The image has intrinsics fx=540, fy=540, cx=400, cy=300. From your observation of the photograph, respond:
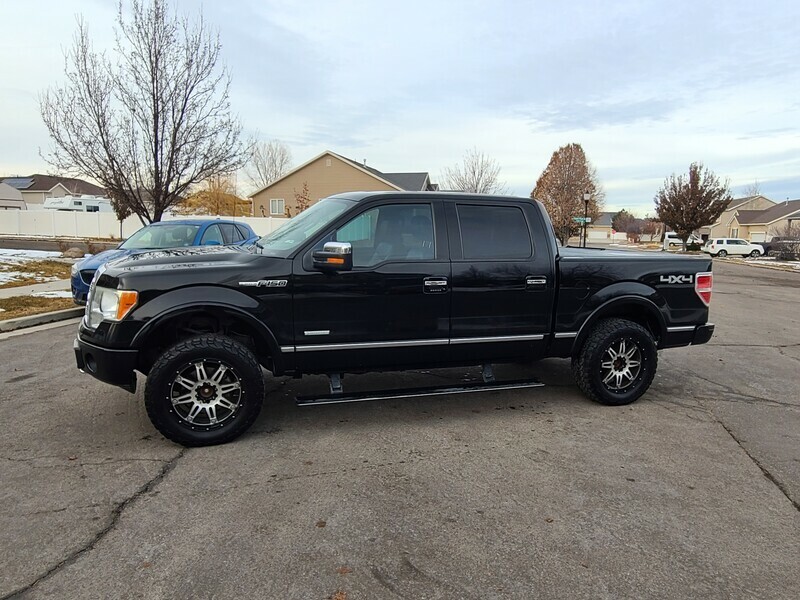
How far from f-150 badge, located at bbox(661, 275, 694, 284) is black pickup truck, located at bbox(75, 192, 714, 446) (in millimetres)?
11

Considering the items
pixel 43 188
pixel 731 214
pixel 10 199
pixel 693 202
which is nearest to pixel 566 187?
pixel 693 202

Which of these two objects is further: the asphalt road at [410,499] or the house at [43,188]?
the house at [43,188]

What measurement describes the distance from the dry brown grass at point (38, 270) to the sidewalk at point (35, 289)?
1.17ft

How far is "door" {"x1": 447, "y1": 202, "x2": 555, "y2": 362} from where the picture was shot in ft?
15.6

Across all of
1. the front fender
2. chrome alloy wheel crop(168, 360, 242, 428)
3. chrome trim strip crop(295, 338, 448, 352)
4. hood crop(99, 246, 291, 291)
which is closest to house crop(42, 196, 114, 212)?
hood crop(99, 246, 291, 291)

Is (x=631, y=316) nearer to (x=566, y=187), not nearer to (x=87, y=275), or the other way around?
(x=87, y=275)

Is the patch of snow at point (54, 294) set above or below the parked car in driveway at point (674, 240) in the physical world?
below

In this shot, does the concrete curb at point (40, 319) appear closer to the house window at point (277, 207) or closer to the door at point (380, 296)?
the door at point (380, 296)

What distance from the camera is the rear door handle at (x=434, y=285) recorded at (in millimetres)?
4594

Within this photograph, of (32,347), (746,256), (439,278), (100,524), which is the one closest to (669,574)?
(439,278)

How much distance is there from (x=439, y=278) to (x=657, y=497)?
228 centimetres

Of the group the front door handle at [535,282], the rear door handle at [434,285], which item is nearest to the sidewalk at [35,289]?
the rear door handle at [434,285]

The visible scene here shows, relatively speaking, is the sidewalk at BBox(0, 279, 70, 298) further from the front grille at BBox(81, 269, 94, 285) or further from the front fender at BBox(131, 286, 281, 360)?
the front fender at BBox(131, 286, 281, 360)

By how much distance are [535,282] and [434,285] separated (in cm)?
100
